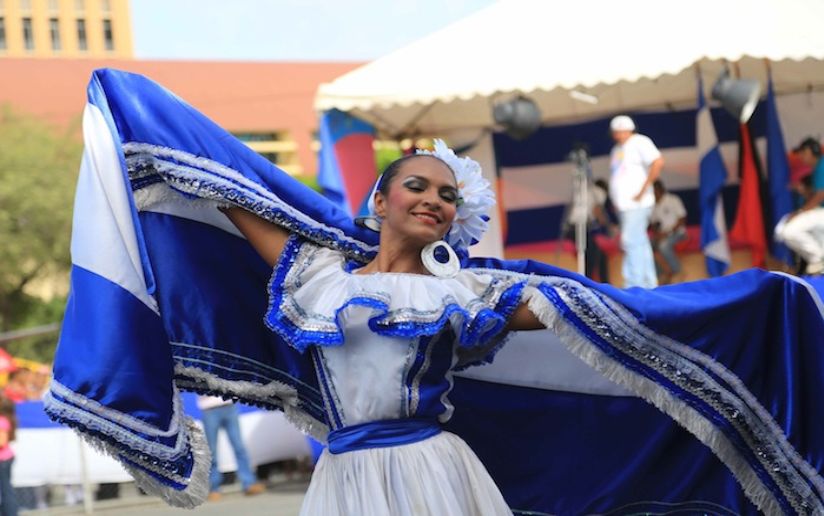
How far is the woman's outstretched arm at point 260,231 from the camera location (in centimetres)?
439

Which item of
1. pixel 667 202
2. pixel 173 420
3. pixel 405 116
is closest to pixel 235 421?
pixel 405 116

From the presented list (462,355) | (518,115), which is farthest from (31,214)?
(462,355)

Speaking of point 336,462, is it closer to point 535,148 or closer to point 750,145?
point 750,145

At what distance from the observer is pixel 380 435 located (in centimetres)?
398

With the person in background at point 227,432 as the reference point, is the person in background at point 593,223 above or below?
above

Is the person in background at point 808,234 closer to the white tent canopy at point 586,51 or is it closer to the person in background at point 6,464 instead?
the white tent canopy at point 586,51

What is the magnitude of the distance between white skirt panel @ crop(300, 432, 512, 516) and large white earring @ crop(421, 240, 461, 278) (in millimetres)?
475

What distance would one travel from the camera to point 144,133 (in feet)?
14.3

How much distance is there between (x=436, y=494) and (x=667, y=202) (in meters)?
9.81

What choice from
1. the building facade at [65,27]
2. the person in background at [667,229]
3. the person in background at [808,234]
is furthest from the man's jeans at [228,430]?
the building facade at [65,27]

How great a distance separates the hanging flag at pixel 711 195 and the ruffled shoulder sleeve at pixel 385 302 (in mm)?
8306

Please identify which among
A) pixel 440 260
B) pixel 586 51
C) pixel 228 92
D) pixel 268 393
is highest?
pixel 228 92

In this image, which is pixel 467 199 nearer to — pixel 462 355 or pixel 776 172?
pixel 462 355

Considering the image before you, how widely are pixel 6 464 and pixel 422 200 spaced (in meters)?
6.13
